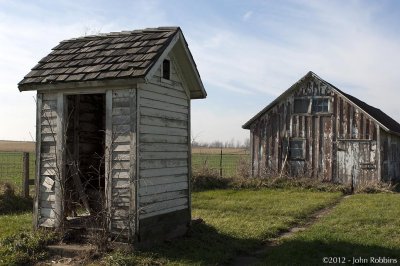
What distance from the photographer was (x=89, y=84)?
8.74 metres

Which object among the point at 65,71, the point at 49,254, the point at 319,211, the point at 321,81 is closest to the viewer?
the point at 49,254

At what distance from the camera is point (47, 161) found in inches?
372

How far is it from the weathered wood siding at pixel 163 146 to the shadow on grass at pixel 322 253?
2.35 meters

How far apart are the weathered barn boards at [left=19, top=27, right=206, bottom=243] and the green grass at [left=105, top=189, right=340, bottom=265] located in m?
0.58

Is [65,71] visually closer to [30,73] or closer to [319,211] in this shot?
[30,73]

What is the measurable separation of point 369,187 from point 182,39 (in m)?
14.5

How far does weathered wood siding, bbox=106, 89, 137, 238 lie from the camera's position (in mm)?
8516

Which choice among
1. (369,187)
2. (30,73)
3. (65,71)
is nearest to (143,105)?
(65,71)

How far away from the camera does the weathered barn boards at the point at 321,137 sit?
21.8 metres

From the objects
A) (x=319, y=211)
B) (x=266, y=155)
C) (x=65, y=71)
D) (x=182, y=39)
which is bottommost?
(x=319, y=211)

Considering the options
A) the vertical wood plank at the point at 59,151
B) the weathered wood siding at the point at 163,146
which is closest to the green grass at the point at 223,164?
the weathered wood siding at the point at 163,146

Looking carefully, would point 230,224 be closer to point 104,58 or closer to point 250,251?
point 250,251

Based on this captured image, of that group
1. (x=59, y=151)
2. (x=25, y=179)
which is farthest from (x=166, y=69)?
(x=25, y=179)

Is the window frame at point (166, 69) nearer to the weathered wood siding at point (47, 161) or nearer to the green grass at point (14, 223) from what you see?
the weathered wood siding at point (47, 161)
